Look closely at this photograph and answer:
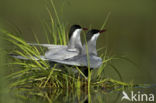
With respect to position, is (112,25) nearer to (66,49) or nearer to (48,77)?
(66,49)

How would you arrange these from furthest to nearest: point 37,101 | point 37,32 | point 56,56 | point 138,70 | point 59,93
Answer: point 37,32
point 138,70
point 56,56
point 59,93
point 37,101

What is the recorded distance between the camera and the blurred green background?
378 inches

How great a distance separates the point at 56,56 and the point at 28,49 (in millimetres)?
372

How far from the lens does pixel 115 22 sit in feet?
50.4

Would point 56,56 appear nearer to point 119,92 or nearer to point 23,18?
point 119,92

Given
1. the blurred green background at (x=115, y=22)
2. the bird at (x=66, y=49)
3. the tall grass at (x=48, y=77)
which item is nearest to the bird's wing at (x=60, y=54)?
the bird at (x=66, y=49)

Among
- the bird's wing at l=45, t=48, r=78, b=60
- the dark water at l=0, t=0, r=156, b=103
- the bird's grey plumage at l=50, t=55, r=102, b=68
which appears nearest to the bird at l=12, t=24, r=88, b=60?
the bird's wing at l=45, t=48, r=78, b=60

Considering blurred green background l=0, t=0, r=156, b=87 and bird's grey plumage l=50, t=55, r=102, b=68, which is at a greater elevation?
blurred green background l=0, t=0, r=156, b=87

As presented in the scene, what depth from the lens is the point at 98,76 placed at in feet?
23.9

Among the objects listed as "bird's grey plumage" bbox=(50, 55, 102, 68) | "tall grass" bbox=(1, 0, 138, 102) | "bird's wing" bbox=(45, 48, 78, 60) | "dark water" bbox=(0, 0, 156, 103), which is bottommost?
"tall grass" bbox=(1, 0, 138, 102)

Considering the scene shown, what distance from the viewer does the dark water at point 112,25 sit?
26.1 ft

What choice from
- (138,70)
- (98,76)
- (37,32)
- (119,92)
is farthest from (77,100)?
(37,32)

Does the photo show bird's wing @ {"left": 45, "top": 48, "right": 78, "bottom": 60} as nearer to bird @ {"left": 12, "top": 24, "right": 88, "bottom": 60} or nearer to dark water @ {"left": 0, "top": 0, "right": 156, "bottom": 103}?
bird @ {"left": 12, "top": 24, "right": 88, "bottom": 60}

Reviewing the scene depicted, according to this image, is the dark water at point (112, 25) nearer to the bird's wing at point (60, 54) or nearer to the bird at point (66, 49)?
the bird at point (66, 49)
